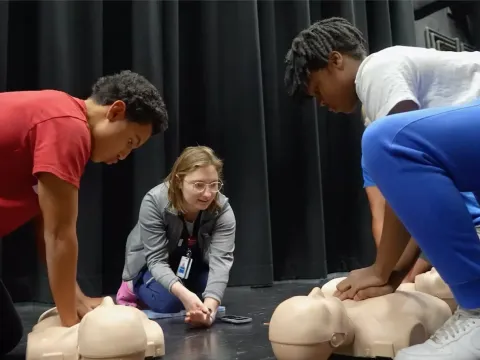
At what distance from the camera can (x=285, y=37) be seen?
197 cm

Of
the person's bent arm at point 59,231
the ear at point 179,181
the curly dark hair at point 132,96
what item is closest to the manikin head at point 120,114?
the curly dark hair at point 132,96

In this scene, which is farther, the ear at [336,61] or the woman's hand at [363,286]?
the ear at [336,61]

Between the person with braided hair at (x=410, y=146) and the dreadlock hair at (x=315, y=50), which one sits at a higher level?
the dreadlock hair at (x=315, y=50)

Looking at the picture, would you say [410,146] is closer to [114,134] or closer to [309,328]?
[309,328]

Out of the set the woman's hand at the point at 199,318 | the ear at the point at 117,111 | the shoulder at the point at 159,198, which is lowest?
the woman's hand at the point at 199,318

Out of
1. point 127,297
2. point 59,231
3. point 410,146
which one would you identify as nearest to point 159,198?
point 127,297

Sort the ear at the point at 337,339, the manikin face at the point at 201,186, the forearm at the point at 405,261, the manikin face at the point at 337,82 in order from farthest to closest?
the manikin face at the point at 201,186, the manikin face at the point at 337,82, the forearm at the point at 405,261, the ear at the point at 337,339

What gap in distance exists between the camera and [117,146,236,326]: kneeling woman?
1.27 metres

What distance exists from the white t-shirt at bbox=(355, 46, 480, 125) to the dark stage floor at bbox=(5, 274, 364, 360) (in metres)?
0.42

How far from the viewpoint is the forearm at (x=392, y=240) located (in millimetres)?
832

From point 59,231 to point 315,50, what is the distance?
545 mm

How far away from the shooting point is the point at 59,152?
808mm

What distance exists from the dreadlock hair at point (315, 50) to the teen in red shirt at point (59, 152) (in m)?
0.28

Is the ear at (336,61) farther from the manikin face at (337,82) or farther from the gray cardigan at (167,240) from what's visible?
the gray cardigan at (167,240)
